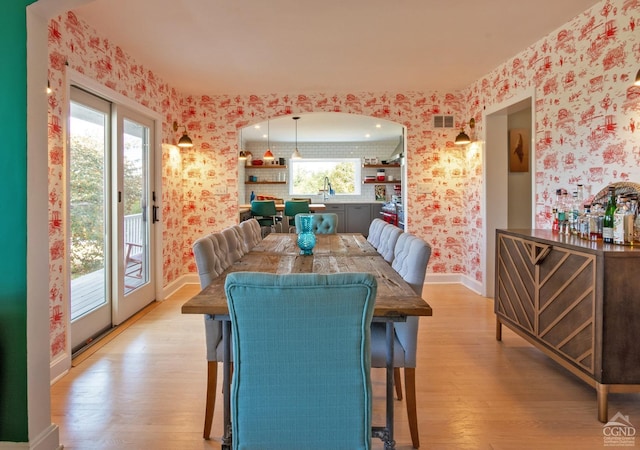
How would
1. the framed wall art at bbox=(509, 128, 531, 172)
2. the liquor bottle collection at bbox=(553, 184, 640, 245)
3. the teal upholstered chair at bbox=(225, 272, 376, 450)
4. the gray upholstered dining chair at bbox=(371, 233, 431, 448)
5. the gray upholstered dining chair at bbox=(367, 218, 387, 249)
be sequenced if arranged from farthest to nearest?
the framed wall art at bbox=(509, 128, 531, 172) < the gray upholstered dining chair at bbox=(367, 218, 387, 249) < the liquor bottle collection at bbox=(553, 184, 640, 245) < the gray upholstered dining chair at bbox=(371, 233, 431, 448) < the teal upholstered chair at bbox=(225, 272, 376, 450)

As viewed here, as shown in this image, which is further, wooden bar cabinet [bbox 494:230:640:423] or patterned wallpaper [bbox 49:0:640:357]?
patterned wallpaper [bbox 49:0:640:357]

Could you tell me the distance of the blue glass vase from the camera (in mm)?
2643

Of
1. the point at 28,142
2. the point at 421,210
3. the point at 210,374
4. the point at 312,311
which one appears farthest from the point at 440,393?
the point at 421,210

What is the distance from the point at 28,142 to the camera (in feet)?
5.59

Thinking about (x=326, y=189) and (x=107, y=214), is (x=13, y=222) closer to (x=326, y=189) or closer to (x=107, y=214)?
(x=107, y=214)

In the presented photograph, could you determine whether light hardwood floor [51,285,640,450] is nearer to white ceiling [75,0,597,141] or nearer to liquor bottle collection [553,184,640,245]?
liquor bottle collection [553,184,640,245]

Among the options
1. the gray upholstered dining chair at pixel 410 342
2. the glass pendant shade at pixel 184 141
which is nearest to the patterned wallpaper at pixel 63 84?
the glass pendant shade at pixel 184 141

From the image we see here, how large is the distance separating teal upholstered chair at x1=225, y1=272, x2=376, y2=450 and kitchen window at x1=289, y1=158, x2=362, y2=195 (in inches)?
346

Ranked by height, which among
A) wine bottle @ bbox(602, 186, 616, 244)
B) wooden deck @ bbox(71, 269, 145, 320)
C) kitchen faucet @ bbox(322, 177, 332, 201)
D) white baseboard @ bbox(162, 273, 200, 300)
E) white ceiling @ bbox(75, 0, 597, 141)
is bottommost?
white baseboard @ bbox(162, 273, 200, 300)

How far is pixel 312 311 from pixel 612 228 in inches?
81.5

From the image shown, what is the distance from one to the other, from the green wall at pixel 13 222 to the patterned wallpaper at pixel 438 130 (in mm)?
1071

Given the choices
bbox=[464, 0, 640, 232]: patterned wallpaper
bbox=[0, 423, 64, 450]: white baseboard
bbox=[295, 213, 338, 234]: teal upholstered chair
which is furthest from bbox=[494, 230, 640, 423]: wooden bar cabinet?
bbox=[0, 423, 64, 450]: white baseboard

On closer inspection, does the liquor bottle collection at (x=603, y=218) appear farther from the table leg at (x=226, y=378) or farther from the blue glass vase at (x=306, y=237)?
the table leg at (x=226, y=378)

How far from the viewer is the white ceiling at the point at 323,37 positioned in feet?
9.68
